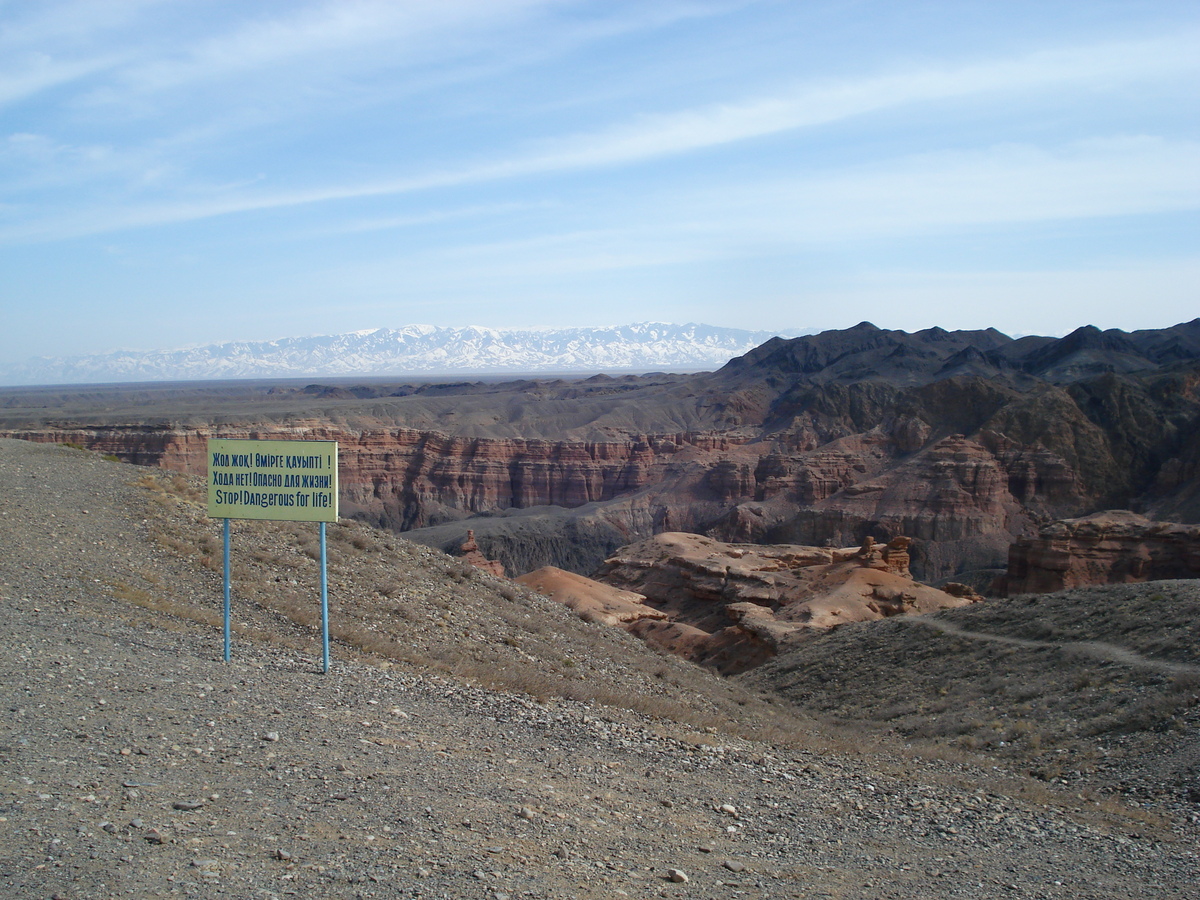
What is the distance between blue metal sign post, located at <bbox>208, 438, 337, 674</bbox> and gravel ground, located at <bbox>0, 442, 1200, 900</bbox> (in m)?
1.67

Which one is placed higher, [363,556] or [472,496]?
[363,556]

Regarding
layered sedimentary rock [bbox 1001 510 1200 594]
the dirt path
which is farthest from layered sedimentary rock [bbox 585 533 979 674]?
the dirt path

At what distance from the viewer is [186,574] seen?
616 inches

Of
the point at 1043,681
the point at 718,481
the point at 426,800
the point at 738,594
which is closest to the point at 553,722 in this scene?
the point at 426,800

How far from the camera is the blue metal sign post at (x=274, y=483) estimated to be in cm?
1124

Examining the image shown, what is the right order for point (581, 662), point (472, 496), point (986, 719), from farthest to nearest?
point (472, 496) → point (986, 719) → point (581, 662)

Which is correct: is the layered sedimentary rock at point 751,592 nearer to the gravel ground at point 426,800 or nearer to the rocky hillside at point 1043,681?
the rocky hillside at point 1043,681

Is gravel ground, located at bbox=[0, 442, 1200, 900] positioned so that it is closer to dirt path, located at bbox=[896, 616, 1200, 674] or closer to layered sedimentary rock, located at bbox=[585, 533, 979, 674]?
dirt path, located at bbox=[896, 616, 1200, 674]

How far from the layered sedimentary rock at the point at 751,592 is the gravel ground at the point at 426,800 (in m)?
21.4

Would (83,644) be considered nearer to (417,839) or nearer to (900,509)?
(417,839)

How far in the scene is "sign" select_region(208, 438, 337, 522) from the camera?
36.9ft

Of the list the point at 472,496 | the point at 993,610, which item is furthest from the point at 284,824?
the point at 472,496

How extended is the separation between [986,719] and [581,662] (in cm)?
927

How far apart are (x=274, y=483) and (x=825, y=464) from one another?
68.7 meters
